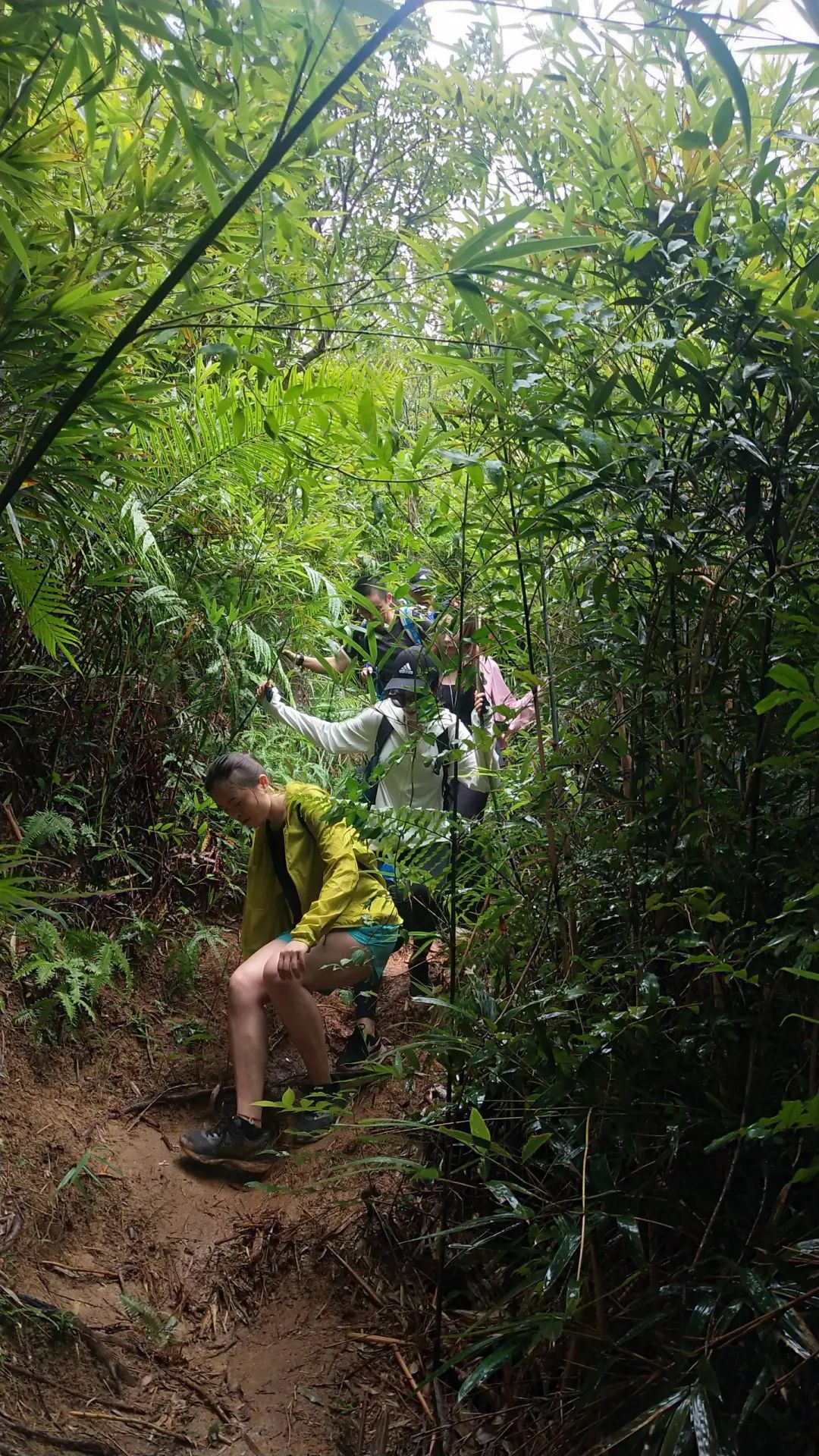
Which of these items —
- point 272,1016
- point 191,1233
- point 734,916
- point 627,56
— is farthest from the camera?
point 272,1016

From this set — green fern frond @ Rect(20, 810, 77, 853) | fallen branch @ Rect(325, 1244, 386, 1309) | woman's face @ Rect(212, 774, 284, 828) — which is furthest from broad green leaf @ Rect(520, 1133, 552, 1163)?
green fern frond @ Rect(20, 810, 77, 853)

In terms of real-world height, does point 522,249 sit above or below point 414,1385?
above

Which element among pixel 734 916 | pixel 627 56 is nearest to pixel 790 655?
pixel 734 916

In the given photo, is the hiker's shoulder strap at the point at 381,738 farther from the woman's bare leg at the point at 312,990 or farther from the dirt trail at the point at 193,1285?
the dirt trail at the point at 193,1285

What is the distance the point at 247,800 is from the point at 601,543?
1.66m

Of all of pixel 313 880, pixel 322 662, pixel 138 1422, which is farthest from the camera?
pixel 322 662

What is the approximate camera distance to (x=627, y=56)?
139cm

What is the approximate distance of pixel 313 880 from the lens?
3.06 m

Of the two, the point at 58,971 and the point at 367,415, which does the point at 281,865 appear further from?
the point at 367,415

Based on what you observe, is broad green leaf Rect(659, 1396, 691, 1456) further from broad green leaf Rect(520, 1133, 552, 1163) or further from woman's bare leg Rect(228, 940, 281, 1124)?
woman's bare leg Rect(228, 940, 281, 1124)

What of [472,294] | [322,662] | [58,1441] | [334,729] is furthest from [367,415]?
[322,662]

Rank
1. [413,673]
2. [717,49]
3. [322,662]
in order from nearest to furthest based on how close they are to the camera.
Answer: [717,49]
[413,673]
[322,662]

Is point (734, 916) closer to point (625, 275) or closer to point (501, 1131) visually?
point (501, 1131)

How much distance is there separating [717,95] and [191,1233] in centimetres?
294
